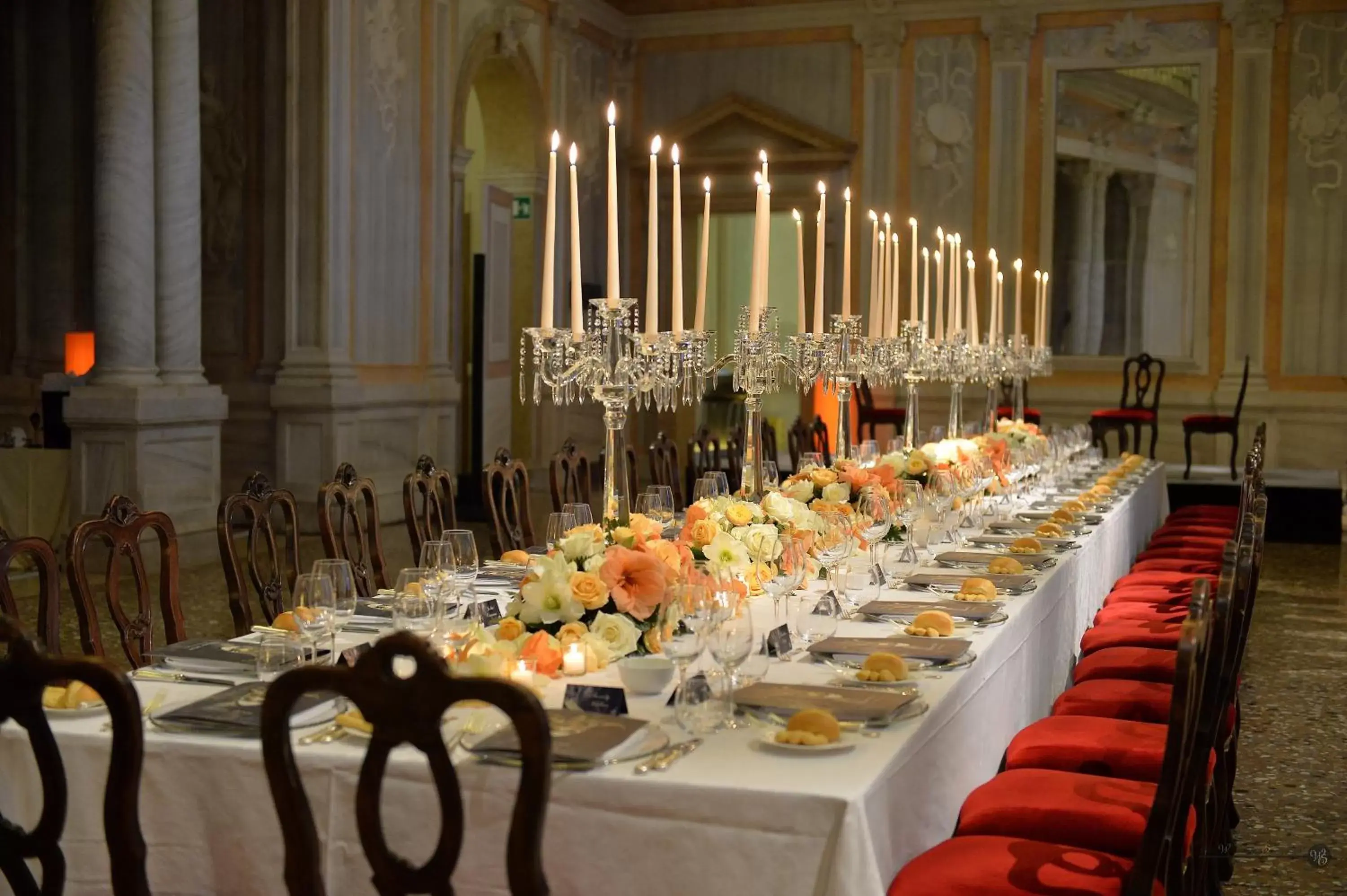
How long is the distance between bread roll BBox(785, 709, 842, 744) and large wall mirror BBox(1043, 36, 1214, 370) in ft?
39.5

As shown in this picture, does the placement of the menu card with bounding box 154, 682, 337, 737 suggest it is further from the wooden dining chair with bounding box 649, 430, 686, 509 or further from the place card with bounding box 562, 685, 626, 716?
the wooden dining chair with bounding box 649, 430, 686, 509

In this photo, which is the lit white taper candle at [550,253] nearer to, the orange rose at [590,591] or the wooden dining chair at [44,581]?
the orange rose at [590,591]

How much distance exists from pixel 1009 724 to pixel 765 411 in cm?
1564

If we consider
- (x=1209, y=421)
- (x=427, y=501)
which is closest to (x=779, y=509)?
(x=427, y=501)

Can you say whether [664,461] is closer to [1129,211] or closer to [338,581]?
[338,581]

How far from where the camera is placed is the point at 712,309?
756 inches

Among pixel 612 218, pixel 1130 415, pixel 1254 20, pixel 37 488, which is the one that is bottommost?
pixel 37 488

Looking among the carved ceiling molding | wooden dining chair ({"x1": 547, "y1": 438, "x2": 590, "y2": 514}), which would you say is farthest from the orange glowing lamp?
the carved ceiling molding

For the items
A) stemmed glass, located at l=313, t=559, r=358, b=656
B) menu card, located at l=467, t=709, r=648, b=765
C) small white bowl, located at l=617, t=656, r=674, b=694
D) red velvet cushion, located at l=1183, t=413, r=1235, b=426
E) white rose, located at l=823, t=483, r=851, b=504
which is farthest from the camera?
red velvet cushion, located at l=1183, t=413, r=1235, b=426

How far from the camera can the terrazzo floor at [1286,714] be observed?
154 inches

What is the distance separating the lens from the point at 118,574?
3.39 m

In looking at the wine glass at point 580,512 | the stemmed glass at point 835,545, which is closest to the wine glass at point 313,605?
the wine glass at point 580,512

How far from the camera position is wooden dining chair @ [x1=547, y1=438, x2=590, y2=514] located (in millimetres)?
5391

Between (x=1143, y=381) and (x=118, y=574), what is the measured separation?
11.7 metres
